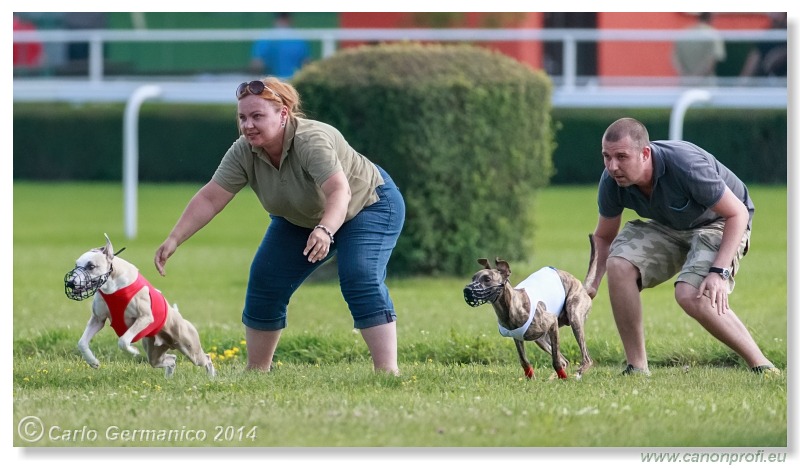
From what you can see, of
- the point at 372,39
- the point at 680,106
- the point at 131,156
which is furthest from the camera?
the point at 372,39

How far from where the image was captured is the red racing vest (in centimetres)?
726

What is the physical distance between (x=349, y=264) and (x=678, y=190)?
190 centimetres

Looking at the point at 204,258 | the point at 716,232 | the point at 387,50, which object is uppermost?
the point at 387,50

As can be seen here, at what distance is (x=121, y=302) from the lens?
23.9 feet

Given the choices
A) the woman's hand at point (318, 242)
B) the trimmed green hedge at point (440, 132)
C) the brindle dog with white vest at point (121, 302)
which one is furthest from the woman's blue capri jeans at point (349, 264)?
the trimmed green hedge at point (440, 132)

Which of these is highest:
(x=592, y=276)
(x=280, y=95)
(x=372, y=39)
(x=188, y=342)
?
(x=372, y=39)

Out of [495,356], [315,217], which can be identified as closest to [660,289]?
[495,356]

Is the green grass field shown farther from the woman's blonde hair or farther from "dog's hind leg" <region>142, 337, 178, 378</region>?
the woman's blonde hair

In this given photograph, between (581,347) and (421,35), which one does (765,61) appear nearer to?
(421,35)

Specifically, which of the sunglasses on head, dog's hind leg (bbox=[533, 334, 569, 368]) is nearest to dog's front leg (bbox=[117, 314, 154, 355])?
the sunglasses on head

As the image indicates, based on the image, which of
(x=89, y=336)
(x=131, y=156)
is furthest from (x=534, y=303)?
(x=131, y=156)
